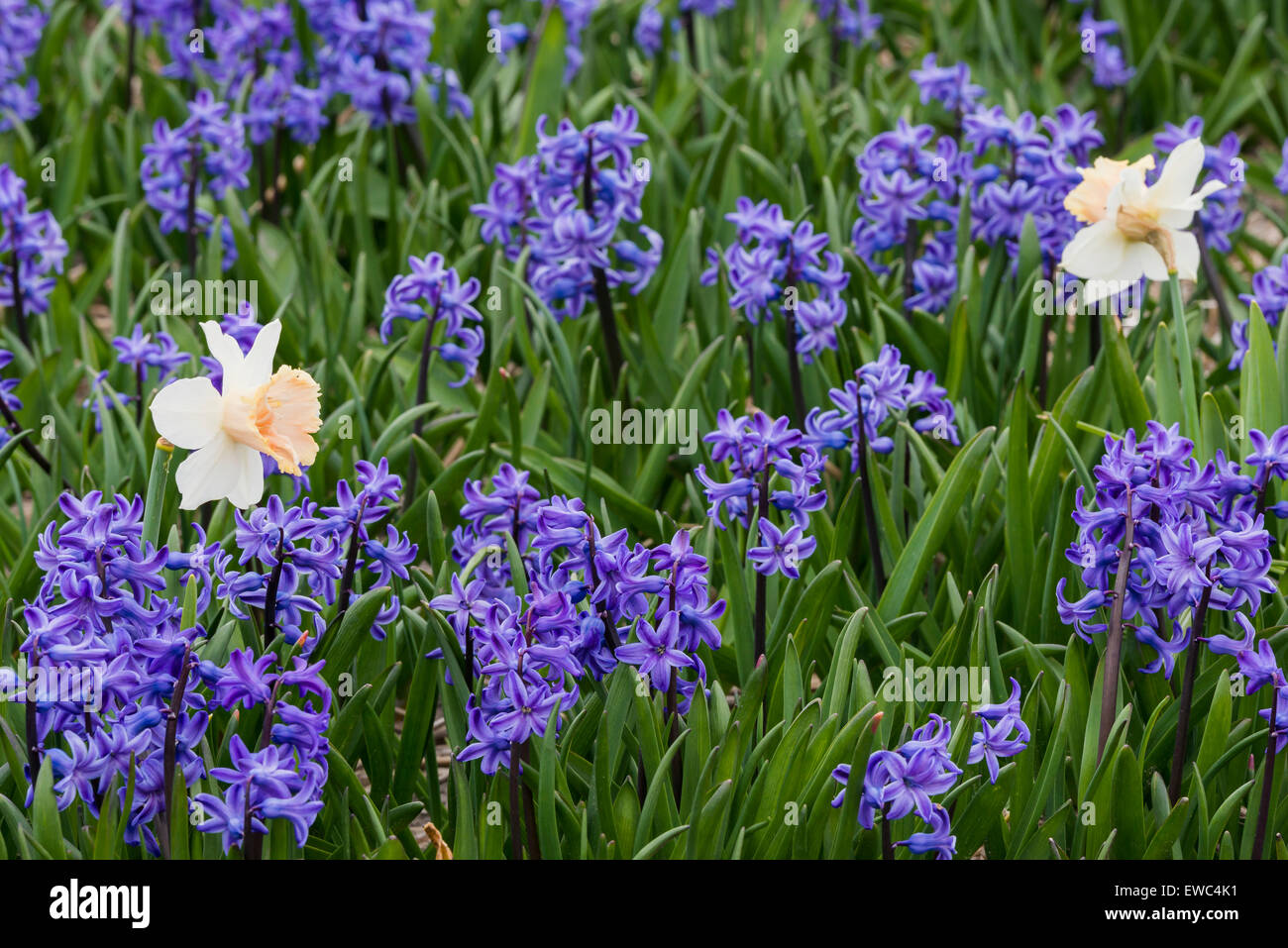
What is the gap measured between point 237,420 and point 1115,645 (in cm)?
138

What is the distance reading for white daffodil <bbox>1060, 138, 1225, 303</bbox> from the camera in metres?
2.46

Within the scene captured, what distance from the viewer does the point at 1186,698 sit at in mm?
2250

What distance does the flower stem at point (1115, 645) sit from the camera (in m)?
2.16

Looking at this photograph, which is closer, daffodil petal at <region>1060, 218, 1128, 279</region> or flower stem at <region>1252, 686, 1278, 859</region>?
flower stem at <region>1252, 686, 1278, 859</region>

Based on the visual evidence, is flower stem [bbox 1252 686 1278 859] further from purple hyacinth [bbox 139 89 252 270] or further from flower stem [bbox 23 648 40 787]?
purple hyacinth [bbox 139 89 252 270]

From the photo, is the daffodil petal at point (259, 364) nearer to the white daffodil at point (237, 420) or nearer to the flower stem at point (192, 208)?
the white daffodil at point (237, 420)

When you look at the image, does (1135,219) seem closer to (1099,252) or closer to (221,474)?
(1099,252)

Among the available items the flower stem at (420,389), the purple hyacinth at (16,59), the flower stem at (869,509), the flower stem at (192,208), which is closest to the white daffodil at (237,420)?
the flower stem at (420,389)

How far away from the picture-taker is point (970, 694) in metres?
2.38

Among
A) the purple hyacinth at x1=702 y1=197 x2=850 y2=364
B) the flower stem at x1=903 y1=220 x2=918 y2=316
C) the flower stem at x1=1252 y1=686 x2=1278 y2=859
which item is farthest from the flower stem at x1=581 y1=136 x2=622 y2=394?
the flower stem at x1=1252 y1=686 x2=1278 y2=859

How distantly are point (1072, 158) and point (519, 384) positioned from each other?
154 cm

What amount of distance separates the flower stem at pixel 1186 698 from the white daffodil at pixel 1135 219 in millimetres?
626

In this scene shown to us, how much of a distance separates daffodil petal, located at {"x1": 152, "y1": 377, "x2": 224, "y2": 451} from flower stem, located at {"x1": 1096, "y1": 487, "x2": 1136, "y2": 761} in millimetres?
1360

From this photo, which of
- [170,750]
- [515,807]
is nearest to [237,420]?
[170,750]
